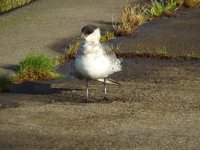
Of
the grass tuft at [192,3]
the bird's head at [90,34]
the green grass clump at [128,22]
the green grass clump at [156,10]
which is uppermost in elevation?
the grass tuft at [192,3]

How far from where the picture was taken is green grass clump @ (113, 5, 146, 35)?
1377cm

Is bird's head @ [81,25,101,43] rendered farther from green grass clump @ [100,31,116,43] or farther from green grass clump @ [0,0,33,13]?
green grass clump @ [0,0,33,13]

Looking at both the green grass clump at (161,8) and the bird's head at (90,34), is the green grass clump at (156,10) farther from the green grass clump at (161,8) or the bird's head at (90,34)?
the bird's head at (90,34)

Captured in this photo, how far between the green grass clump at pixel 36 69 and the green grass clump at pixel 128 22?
2.83 metres

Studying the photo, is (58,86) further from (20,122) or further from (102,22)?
(102,22)

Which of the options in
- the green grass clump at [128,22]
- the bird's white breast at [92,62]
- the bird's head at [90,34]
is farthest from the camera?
the green grass clump at [128,22]

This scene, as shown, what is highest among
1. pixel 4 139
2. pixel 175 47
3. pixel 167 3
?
pixel 167 3

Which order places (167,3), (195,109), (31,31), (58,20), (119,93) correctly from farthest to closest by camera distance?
(167,3), (58,20), (31,31), (119,93), (195,109)

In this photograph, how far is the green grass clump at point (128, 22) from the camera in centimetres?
1377

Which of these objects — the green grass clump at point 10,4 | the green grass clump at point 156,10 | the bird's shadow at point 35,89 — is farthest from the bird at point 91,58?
the green grass clump at point 10,4

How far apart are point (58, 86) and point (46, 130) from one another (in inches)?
110

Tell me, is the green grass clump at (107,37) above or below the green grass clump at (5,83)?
above

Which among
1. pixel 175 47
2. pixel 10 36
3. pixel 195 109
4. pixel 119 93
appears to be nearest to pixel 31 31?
pixel 10 36

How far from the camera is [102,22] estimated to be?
14.7 metres
